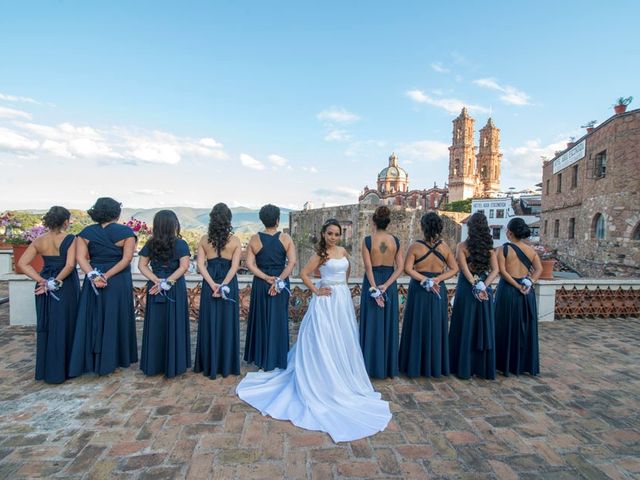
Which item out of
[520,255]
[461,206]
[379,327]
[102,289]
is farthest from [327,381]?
[461,206]

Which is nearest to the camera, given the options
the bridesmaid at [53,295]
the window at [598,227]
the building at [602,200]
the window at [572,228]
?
the bridesmaid at [53,295]

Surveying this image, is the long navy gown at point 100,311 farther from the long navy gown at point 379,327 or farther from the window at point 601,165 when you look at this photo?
the window at point 601,165

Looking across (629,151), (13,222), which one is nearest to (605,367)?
(13,222)

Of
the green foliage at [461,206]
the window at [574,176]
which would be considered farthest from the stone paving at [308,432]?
the green foliage at [461,206]

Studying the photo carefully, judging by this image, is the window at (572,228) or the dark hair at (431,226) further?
the window at (572,228)

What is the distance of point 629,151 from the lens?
1363 centimetres

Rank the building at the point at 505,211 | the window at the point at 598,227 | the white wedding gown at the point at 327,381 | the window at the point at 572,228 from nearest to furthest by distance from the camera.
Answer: the white wedding gown at the point at 327,381 → the window at the point at 598,227 → the window at the point at 572,228 → the building at the point at 505,211

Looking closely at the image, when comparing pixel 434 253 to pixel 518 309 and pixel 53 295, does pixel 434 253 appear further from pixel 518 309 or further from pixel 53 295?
pixel 53 295

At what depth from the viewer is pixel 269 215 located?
412 cm

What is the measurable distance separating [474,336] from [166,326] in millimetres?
3551

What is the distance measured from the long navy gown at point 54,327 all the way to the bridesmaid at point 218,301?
1393mm

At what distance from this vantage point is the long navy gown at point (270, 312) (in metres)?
4.11

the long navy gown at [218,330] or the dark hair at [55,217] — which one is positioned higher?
the dark hair at [55,217]

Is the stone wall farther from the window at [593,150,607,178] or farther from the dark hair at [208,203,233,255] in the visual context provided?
the dark hair at [208,203,233,255]
